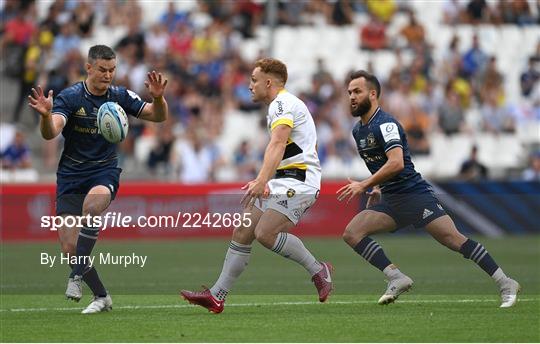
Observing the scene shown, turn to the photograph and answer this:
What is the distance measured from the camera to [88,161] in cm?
1209

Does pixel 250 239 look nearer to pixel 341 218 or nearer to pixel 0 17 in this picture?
pixel 341 218

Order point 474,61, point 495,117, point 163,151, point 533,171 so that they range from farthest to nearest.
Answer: point 474,61
point 495,117
point 533,171
point 163,151

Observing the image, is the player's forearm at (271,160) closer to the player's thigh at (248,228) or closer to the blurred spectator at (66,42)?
the player's thigh at (248,228)

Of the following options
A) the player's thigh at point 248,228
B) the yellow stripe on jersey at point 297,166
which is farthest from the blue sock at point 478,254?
the player's thigh at point 248,228

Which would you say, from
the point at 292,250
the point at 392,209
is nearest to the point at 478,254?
the point at 392,209

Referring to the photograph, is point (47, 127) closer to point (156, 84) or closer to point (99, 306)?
point (156, 84)

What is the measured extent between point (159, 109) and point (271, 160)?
60.1 inches

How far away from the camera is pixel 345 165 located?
27344 millimetres

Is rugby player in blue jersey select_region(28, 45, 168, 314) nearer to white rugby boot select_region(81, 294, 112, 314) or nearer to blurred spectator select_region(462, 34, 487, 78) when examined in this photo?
white rugby boot select_region(81, 294, 112, 314)

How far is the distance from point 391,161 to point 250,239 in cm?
153

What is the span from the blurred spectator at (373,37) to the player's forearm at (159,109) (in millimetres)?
18783

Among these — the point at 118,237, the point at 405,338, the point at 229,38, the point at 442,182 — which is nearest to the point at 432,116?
the point at 442,182

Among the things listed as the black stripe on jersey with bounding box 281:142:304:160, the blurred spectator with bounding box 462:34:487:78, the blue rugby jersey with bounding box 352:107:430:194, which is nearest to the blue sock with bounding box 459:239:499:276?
the blue rugby jersey with bounding box 352:107:430:194

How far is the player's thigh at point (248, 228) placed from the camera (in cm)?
1186
